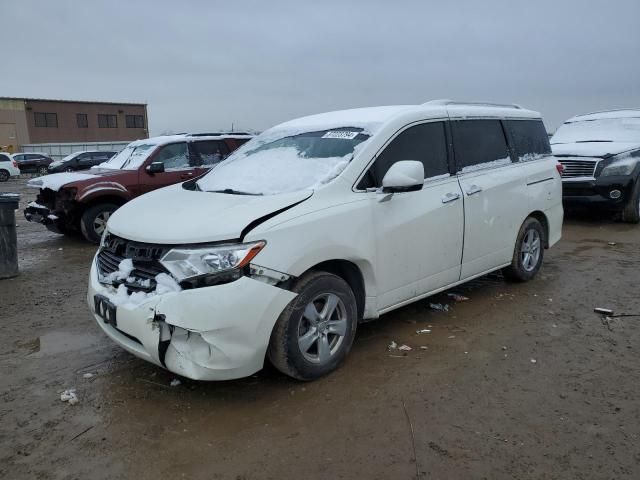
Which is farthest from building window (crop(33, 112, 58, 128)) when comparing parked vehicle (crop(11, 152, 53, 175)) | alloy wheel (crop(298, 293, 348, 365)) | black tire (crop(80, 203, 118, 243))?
alloy wheel (crop(298, 293, 348, 365))

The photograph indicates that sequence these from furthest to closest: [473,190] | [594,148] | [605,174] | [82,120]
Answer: [82,120]
[594,148]
[605,174]
[473,190]

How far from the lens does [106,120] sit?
57156 millimetres

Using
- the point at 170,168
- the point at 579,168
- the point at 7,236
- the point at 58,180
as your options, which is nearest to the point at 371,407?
the point at 7,236

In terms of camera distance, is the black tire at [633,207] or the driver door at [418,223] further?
the black tire at [633,207]

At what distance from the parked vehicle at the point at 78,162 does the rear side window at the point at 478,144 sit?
2646 cm

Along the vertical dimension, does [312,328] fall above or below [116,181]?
below

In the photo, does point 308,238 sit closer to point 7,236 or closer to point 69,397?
point 69,397

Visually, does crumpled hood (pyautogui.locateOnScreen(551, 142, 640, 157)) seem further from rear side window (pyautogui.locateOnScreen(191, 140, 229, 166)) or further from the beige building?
the beige building

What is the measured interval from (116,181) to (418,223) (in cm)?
600

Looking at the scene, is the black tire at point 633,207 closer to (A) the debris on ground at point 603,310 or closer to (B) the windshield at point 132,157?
(A) the debris on ground at point 603,310

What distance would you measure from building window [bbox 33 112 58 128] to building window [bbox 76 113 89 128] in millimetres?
2186

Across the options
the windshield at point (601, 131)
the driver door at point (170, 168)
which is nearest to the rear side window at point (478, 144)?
the driver door at point (170, 168)

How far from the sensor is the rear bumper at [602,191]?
8961mm

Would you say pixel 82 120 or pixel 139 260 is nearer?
pixel 139 260
